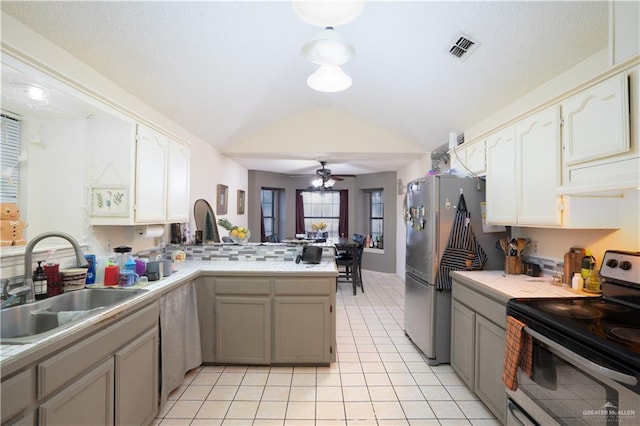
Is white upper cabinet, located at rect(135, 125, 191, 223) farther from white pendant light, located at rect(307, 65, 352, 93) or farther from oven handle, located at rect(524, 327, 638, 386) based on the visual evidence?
oven handle, located at rect(524, 327, 638, 386)

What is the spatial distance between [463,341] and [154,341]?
2.22m

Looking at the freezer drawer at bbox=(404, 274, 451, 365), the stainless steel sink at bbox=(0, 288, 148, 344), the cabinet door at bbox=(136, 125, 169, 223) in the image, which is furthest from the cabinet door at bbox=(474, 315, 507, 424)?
the cabinet door at bbox=(136, 125, 169, 223)

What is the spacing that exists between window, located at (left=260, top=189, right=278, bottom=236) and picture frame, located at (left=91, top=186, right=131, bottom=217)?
186 inches

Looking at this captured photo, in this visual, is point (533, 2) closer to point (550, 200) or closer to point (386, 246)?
point (550, 200)

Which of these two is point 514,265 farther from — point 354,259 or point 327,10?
point 354,259

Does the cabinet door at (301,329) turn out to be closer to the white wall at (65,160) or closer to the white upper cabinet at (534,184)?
the white wall at (65,160)

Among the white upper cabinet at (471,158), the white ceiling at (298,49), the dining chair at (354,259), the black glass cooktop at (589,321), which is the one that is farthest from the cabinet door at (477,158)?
the dining chair at (354,259)

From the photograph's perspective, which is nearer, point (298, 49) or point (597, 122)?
point (597, 122)

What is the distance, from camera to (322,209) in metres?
7.42

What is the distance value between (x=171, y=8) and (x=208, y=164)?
7.40 ft

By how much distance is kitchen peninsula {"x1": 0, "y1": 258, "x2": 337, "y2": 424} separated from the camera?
1.10m

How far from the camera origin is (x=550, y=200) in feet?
6.26

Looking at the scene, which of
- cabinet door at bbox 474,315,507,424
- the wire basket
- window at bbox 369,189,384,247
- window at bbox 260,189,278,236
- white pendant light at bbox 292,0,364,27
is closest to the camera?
white pendant light at bbox 292,0,364,27

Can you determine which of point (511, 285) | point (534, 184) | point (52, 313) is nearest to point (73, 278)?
point (52, 313)
